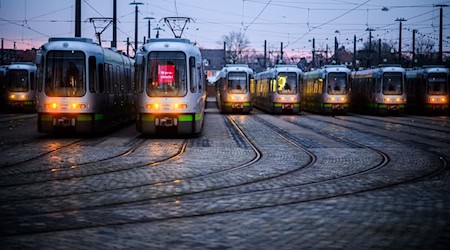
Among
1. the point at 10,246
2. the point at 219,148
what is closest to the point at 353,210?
the point at 10,246

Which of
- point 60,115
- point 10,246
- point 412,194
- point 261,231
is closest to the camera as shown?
point 10,246

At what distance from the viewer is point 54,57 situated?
71.3 feet

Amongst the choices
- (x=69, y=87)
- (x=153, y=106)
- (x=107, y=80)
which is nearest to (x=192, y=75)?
(x=153, y=106)

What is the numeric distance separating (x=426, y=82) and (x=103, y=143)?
2926 cm

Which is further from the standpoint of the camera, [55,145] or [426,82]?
[426,82]

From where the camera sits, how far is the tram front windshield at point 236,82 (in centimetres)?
4381

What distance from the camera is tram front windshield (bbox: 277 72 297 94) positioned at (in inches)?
1690

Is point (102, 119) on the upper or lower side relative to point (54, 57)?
lower

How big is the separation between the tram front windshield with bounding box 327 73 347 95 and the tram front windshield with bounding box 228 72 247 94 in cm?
567

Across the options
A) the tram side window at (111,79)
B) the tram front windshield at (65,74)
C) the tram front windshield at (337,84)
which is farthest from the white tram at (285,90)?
the tram front windshield at (65,74)

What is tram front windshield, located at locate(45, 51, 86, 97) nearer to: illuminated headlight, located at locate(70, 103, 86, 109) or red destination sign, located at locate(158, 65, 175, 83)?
illuminated headlight, located at locate(70, 103, 86, 109)

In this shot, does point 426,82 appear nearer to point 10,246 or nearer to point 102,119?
point 102,119

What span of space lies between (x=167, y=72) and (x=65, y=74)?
11.2ft

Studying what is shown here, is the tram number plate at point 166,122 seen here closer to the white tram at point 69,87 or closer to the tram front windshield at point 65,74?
the white tram at point 69,87
